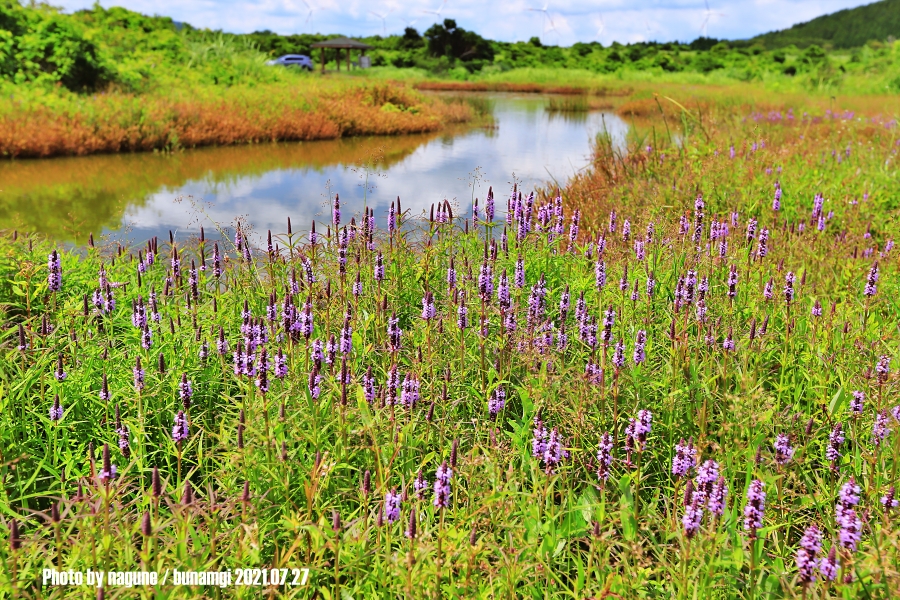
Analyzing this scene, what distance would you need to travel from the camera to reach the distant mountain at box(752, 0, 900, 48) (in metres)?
104

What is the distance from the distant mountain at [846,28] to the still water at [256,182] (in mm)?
99787

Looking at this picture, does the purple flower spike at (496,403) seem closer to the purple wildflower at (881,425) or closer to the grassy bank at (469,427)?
the grassy bank at (469,427)

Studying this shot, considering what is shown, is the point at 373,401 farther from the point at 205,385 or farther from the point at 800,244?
the point at 800,244

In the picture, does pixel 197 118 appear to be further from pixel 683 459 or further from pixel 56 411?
pixel 683 459

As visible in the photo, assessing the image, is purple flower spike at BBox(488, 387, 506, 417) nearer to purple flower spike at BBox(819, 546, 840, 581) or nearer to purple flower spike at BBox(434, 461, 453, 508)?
purple flower spike at BBox(434, 461, 453, 508)

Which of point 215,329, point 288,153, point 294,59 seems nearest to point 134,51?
point 288,153

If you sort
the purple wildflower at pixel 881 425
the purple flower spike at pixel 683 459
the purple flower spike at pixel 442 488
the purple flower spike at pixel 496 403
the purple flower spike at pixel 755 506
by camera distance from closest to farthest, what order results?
1. the purple flower spike at pixel 755 506
2. the purple flower spike at pixel 442 488
3. the purple flower spike at pixel 683 459
4. the purple wildflower at pixel 881 425
5. the purple flower spike at pixel 496 403

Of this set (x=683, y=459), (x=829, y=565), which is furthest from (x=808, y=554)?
(x=683, y=459)

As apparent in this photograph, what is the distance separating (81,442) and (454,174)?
1014 cm

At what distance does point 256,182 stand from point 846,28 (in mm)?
131092

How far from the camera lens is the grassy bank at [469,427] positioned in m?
2.38

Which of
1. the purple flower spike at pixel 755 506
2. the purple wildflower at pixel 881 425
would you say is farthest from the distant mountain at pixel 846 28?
the purple flower spike at pixel 755 506

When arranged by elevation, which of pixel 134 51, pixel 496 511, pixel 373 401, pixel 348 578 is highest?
pixel 134 51

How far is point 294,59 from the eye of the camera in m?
49.8
